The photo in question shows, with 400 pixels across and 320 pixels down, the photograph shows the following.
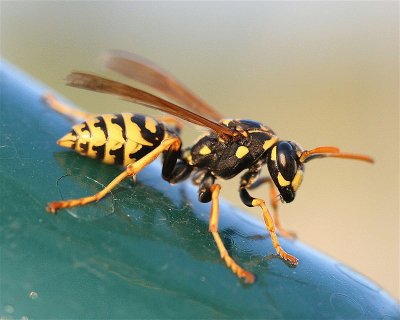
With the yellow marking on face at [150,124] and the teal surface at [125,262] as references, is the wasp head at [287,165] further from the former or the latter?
the teal surface at [125,262]

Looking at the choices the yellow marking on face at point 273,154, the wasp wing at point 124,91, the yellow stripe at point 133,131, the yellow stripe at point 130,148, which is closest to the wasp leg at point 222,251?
the wasp wing at point 124,91

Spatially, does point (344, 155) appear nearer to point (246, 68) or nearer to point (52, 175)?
point (52, 175)

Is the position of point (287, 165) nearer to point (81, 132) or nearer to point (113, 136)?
point (113, 136)

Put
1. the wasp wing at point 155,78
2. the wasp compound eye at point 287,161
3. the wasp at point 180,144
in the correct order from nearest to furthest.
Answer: the wasp at point 180,144 → the wasp compound eye at point 287,161 → the wasp wing at point 155,78

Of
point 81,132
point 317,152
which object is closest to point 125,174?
point 81,132

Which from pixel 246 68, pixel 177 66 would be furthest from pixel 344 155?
pixel 246 68

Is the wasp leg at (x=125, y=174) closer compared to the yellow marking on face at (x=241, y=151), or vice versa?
the wasp leg at (x=125, y=174)

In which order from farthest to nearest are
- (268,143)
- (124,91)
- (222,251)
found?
1. (268,143)
2. (124,91)
3. (222,251)

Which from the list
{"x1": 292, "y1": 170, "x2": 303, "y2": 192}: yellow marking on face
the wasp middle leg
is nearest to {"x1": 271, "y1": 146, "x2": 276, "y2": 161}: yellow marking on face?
{"x1": 292, "y1": 170, "x2": 303, "y2": 192}: yellow marking on face
